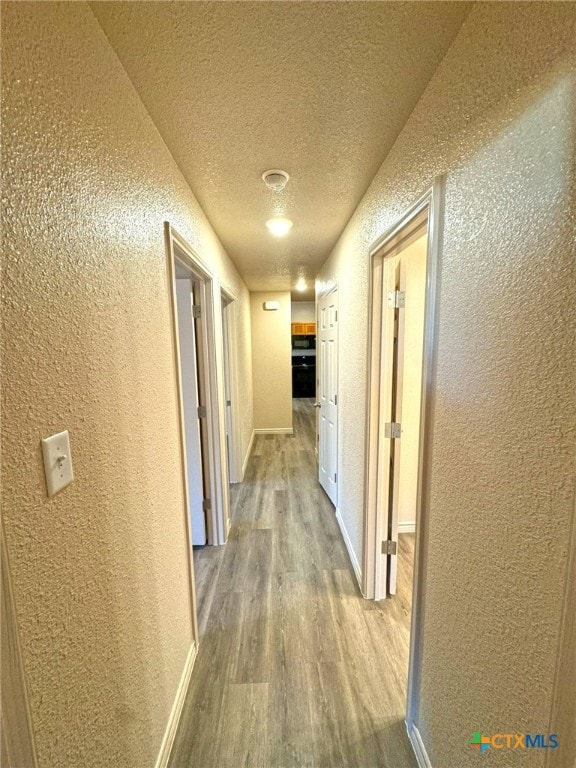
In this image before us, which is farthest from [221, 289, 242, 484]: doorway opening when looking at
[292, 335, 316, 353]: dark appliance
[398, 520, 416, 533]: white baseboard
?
[292, 335, 316, 353]: dark appliance

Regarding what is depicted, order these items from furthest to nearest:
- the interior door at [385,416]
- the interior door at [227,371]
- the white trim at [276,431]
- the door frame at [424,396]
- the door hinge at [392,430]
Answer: the white trim at [276,431] → the interior door at [227,371] → the door hinge at [392,430] → the interior door at [385,416] → the door frame at [424,396]

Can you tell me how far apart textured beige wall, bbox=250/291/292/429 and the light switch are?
4.54 meters

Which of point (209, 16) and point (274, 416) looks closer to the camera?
point (209, 16)

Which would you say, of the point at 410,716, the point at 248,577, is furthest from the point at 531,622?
the point at 248,577

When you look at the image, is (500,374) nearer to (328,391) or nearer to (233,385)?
(328,391)

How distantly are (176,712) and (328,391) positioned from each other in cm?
237

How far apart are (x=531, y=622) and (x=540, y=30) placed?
1.16 metres

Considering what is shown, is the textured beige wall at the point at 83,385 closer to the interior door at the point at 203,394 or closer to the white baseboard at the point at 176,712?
the white baseboard at the point at 176,712

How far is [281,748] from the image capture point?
1.18m

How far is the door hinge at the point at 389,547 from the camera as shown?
6.01ft

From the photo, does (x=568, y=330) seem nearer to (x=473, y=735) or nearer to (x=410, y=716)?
(x=473, y=735)

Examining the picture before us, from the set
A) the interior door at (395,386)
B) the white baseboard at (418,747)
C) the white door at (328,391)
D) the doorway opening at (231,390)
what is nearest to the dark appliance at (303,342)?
the white door at (328,391)

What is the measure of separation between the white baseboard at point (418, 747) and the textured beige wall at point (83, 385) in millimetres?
935

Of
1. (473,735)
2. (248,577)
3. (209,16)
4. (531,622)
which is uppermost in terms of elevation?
(209,16)
